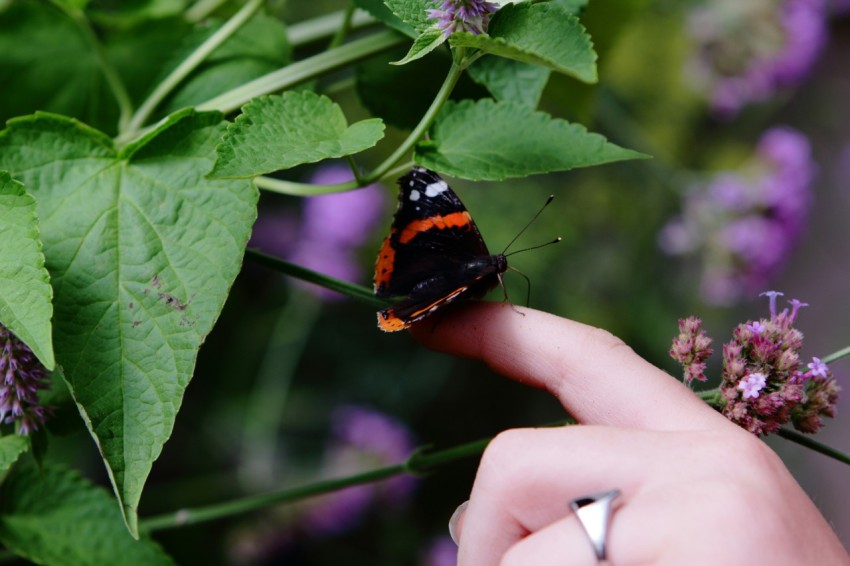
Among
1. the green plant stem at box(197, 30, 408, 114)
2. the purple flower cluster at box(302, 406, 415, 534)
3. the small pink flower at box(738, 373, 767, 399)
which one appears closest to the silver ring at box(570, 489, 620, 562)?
the small pink flower at box(738, 373, 767, 399)

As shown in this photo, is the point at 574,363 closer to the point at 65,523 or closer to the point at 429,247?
the point at 429,247

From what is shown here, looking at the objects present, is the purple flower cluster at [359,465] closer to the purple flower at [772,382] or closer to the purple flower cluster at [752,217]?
the purple flower cluster at [752,217]

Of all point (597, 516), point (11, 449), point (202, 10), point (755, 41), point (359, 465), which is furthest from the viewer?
point (755, 41)

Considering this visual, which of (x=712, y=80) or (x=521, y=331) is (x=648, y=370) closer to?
(x=521, y=331)

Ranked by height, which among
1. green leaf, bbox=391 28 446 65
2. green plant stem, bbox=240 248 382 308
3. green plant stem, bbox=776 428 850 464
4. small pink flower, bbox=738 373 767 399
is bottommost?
green plant stem, bbox=240 248 382 308

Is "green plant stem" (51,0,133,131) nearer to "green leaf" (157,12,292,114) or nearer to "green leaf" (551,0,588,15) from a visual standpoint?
"green leaf" (157,12,292,114)

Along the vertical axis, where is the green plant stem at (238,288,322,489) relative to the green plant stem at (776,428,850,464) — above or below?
below

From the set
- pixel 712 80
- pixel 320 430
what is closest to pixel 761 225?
pixel 712 80

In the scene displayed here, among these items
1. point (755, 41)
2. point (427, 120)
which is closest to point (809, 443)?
point (427, 120)
